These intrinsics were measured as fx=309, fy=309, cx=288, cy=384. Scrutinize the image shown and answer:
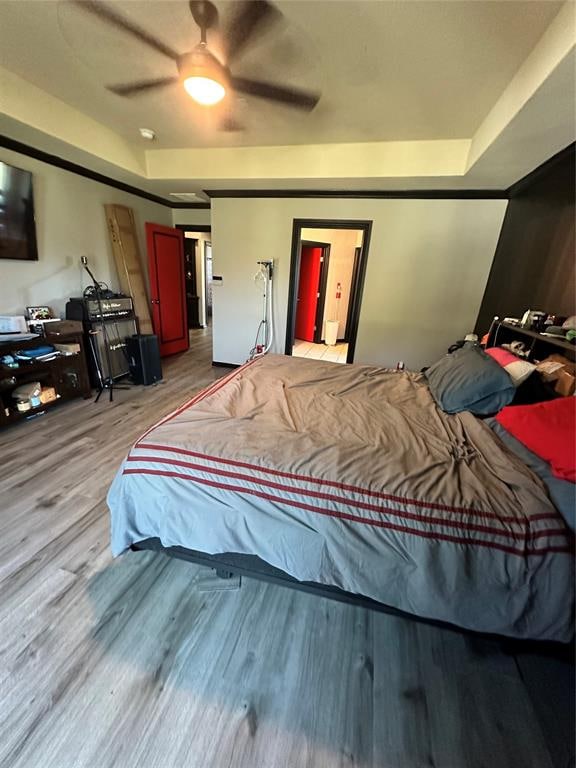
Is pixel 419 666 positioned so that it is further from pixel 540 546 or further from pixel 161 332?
pixel 161 332

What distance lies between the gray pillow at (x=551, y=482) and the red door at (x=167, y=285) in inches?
185

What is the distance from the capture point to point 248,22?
4.71 ft

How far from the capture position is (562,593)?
965 mm

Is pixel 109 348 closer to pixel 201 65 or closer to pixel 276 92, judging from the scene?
pixel 201 65

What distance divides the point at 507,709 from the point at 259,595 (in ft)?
3.29

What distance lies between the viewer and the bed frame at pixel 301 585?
1.13 metres

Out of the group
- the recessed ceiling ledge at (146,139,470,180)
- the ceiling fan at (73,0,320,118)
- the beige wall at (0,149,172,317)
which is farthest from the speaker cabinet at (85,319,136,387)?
the ceiling fan at (73,0,320,118)

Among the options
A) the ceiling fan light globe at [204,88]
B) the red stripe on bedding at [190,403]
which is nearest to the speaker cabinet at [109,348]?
the red stripe on bedding at [190,403]

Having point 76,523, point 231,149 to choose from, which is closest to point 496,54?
point 231,149

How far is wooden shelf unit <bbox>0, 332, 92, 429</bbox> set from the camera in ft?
8.63

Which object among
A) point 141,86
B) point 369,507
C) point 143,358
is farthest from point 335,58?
point 143,358

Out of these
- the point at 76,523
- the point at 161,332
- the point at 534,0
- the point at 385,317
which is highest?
the point at 534,0

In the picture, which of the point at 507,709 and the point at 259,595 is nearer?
the point at 507,709

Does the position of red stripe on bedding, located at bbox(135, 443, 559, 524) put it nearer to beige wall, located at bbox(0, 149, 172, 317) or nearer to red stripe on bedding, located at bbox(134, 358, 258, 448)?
red stripe on bedding, located at bbox(134, 358, 258, 448)
